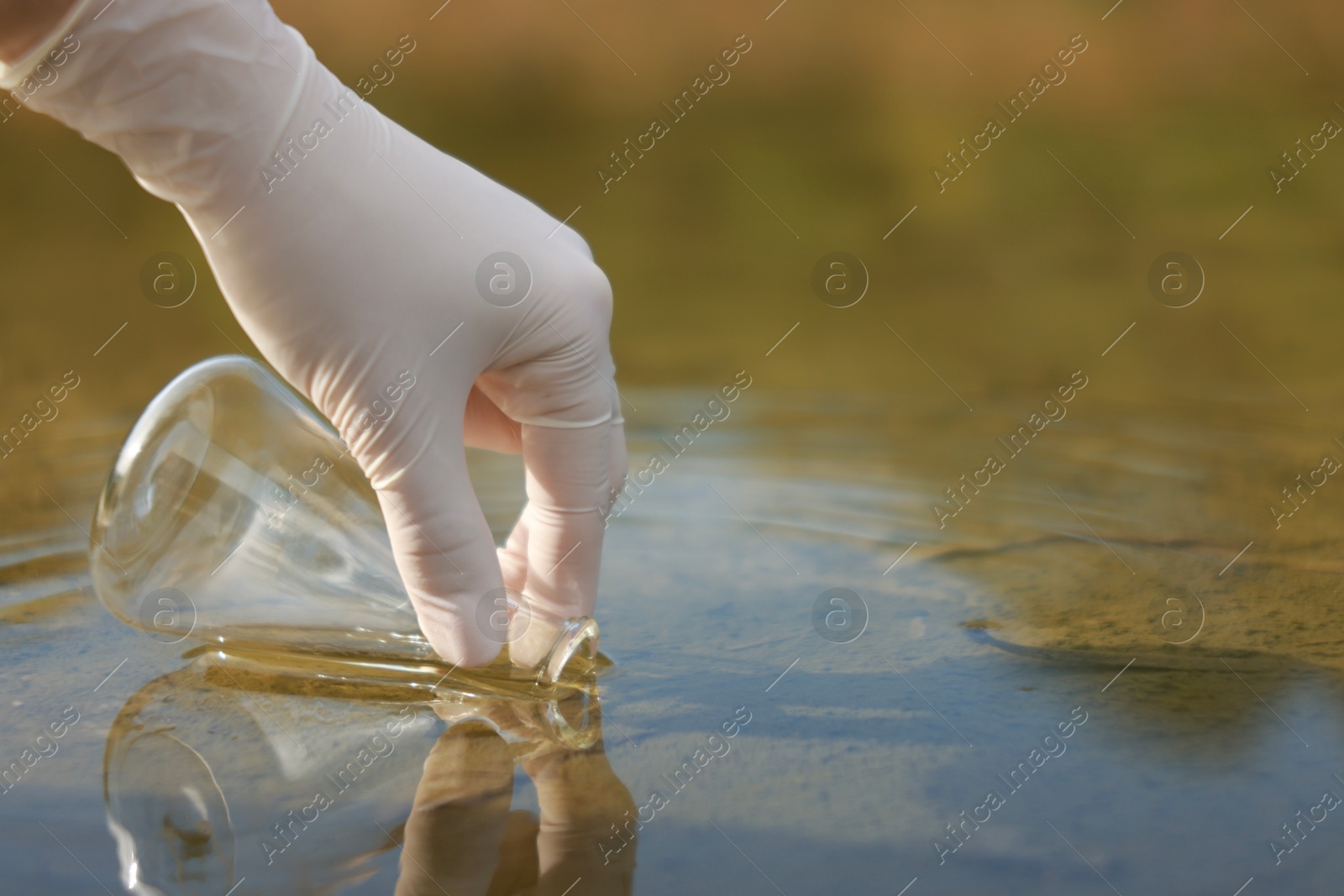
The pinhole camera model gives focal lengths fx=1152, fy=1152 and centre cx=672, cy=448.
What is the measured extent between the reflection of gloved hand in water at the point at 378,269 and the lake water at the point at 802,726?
0.15 m

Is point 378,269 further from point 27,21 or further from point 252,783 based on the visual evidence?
point 252,783

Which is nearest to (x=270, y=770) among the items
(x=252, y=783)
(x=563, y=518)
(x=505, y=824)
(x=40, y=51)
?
(x=252, y=783)

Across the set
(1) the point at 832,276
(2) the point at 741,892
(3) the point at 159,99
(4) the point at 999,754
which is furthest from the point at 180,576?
(1) the point at 832,276

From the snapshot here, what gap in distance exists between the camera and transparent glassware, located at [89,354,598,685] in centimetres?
97

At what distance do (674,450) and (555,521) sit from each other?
0.61m

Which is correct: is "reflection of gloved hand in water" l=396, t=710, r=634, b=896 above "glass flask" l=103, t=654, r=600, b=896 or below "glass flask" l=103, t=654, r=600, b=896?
above

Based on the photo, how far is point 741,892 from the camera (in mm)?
664

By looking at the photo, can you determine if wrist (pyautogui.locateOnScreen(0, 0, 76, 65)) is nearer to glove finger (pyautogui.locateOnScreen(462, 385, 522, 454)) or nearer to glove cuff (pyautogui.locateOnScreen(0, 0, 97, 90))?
glove cuff (pyautogui.locateOnScreen(0, 0, 97, 90))

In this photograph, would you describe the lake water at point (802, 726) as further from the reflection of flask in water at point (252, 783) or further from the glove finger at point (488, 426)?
the glove finger at point (488, 426)

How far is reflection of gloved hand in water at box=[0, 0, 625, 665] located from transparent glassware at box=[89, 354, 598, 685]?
3.0 inches

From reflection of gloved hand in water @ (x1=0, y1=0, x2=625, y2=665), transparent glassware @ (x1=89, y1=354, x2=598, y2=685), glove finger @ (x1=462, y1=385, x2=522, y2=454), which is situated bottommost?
transparent glassware @ (x1=89, y1=354, x2=598, y2=685)

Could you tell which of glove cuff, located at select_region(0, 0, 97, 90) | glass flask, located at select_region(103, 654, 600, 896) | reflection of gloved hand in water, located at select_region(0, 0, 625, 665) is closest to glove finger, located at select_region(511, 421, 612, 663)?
reflection of gloved hand in water, located at select_region(0, 0, 625, 665)

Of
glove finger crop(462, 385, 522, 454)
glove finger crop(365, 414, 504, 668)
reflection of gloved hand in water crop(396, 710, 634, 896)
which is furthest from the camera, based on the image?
glove finger crop(462, 385, 522, 454)

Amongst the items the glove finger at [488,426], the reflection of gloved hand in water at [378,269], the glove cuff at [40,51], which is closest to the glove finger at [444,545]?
the reflection of gloved hand in water at [378,269]
